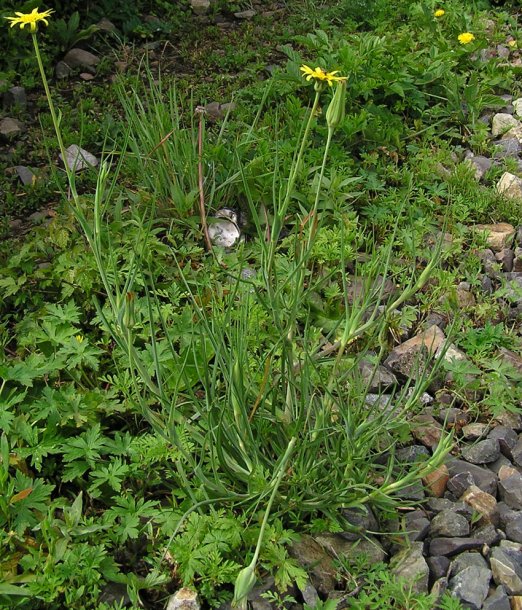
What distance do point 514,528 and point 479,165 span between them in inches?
75.6

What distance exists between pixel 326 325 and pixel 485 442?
622 mm

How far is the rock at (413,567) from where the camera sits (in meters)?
1.79

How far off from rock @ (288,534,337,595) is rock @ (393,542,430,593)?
155mm

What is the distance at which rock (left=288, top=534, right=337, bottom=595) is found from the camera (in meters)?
1.79

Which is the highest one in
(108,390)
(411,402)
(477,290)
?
(411,402)

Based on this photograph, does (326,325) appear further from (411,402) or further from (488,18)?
(488,18)

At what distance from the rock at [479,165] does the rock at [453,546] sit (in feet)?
6.17

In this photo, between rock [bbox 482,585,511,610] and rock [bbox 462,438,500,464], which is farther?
rock [bbox 462,438,500,464]

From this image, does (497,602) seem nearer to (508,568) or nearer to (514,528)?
(508,568)

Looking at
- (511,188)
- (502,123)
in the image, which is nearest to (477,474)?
(511,188)

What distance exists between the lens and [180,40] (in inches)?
174

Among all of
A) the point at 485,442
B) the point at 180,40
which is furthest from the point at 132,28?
the point at 485,442

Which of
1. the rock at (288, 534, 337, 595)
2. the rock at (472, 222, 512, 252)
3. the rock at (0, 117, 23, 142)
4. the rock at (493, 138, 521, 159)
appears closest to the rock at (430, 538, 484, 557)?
the rock at (288, 534, 337, 595)

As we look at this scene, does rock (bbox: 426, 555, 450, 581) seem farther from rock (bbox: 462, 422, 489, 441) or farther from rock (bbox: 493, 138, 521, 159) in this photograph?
rock (bbox: 493, 138, 521, 159)
